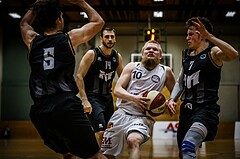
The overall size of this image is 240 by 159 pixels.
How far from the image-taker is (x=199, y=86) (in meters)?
4.44

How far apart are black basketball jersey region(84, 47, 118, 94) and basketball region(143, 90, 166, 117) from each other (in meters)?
1.79

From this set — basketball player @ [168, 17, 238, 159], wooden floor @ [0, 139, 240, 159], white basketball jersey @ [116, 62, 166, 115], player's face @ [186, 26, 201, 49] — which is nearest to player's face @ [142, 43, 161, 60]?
white basketball jersey @ [116, 62, 166, 115]

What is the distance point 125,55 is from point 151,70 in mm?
15093

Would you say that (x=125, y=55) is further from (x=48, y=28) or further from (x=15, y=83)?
(x=48, y=28)

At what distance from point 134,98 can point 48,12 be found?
147 centimetres

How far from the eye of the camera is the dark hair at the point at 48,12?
3588 millimetres

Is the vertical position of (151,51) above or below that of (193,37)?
below

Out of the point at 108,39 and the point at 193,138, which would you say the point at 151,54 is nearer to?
the point at 193,138

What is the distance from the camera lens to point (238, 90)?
19.9 metres

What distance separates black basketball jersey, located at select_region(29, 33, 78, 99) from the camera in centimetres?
351

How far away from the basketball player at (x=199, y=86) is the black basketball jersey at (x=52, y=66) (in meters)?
1.31

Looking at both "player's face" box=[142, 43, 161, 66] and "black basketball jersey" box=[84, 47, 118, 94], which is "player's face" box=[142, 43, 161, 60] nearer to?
"player's face" box=[142, 43, 161, 66]

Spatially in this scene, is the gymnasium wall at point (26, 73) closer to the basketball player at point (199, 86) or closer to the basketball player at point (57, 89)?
the basketball player at point (199, 86)

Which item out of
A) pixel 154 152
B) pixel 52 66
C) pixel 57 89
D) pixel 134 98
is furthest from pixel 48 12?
pixel 154 152
